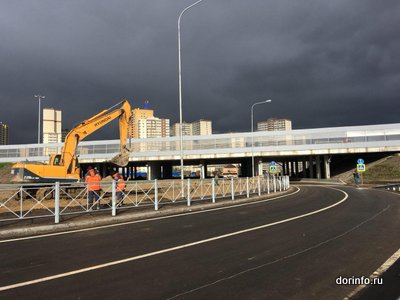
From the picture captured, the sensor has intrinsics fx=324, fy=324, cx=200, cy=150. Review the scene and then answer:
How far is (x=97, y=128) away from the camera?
22.3 m

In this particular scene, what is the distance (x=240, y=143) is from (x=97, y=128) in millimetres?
43622

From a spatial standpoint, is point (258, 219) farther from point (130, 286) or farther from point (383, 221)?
point (130, 286)

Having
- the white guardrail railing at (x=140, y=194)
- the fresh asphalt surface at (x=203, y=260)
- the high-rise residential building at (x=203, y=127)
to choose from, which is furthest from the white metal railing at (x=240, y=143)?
the high-rise residential building at (x=203, y=127)

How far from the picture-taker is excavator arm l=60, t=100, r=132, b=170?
67.2 feet

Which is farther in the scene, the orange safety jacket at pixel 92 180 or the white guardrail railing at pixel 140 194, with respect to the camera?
the white guardrail railing at pixel 140 194

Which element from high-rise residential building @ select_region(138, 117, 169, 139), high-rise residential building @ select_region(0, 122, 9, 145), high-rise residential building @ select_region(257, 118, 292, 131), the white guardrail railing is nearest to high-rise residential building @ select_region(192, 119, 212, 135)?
high-rise residential building @ select_region(138, 117, 169, 139)

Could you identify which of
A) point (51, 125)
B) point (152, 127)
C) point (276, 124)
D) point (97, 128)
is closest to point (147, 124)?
point (152, 127)

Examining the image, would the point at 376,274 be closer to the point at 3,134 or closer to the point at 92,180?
the point at 92,180

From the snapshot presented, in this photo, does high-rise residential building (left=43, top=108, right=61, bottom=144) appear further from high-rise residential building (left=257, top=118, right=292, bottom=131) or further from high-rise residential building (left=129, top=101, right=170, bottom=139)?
high-rise residential building (left=257, top=118, right=292, bottom=131)

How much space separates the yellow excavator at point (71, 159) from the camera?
19.1m

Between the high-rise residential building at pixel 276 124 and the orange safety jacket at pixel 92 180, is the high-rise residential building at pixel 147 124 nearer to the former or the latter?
the high-rise residential building at pixel 276 124

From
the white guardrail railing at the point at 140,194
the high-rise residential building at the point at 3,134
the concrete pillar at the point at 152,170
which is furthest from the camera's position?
the high-rise residential building at the point at 3,134

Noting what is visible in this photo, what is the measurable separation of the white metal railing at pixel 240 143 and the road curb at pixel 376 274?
5323 centimetres

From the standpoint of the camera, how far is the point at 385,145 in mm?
54219
